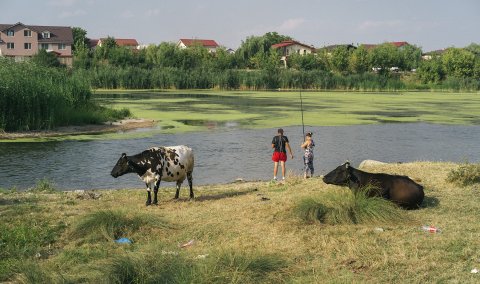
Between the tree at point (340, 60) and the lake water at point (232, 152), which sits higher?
the tree at point (340, 60)

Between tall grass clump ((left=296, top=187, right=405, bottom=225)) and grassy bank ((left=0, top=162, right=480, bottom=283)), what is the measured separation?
0.04 meters

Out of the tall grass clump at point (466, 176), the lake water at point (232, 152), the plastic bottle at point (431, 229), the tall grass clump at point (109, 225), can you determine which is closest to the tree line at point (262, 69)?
the lake water at point (232, 152)

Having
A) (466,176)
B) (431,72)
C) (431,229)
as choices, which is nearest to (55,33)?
(431,72)

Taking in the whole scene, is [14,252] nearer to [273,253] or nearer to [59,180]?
[273,253]

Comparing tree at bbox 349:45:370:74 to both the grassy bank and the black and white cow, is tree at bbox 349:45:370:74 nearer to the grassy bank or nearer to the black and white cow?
the grassy bank

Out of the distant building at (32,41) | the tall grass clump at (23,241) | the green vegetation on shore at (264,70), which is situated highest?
the distant building at (32,41)

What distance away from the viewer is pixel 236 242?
321 inches

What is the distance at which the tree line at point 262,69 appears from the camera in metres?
70.2

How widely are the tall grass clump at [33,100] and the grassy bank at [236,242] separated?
17.9m

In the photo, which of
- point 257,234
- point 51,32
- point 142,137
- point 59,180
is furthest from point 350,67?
point 257,234

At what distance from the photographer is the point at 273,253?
741 cm

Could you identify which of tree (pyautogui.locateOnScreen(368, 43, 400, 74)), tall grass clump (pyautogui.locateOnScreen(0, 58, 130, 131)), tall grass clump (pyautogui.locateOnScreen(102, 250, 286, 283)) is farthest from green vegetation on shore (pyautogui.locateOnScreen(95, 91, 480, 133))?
tree (pyautogui.locateOnScreen(368, 43, 400, 74))

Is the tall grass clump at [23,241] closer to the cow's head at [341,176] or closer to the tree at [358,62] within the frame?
the cow's head at [341,176]

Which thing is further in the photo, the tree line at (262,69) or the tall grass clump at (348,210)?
the tree line at (262,69)
